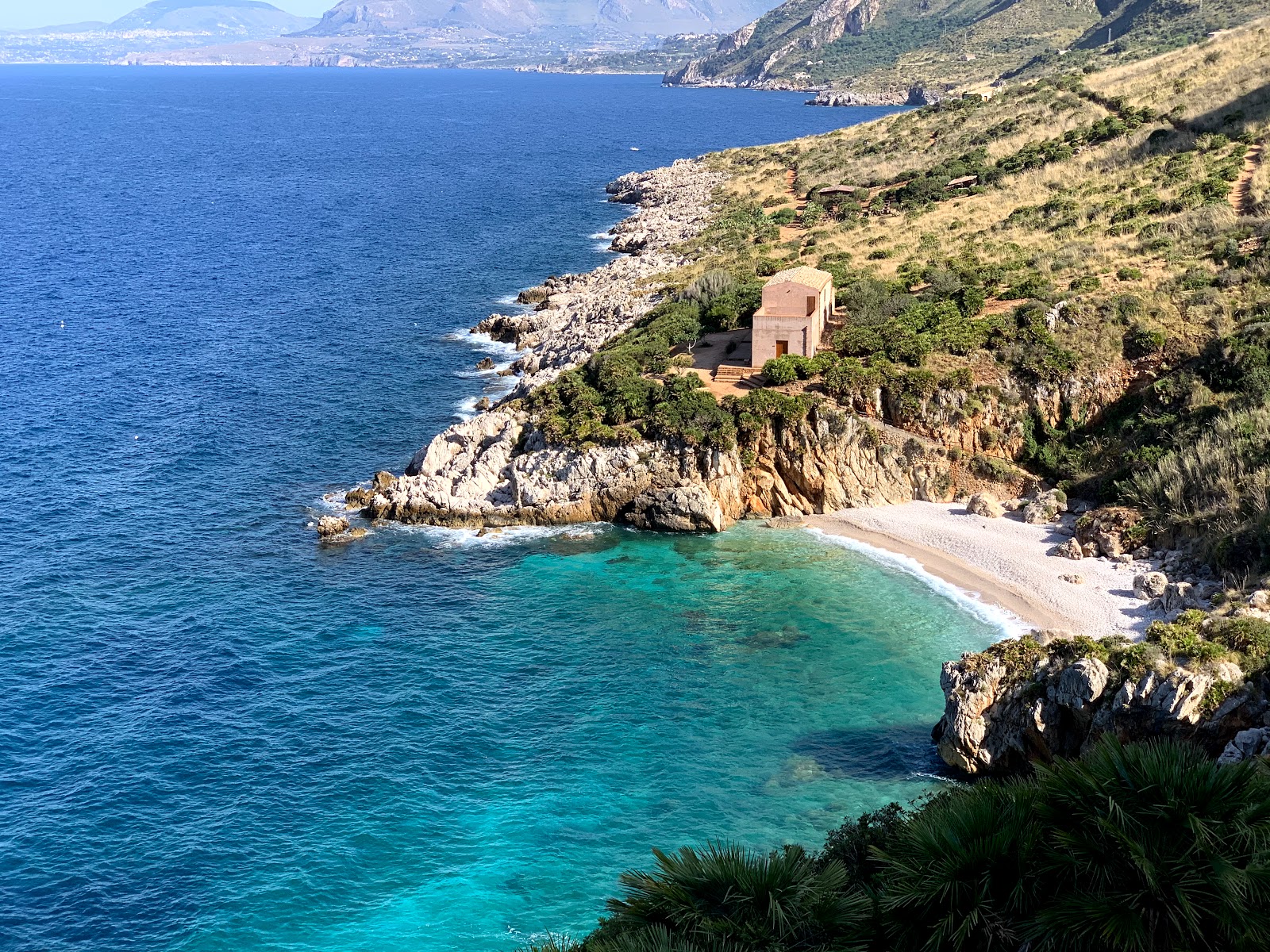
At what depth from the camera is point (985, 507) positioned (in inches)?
1885

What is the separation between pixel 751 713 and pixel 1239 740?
1460 cm

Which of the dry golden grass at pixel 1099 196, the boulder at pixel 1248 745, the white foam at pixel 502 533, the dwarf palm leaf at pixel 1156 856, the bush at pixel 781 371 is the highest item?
the dry golden grass at pixel 1099 196

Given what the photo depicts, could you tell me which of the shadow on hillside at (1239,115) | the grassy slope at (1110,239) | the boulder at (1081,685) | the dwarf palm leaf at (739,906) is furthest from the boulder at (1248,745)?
the shadow on hillside at (1239,115)

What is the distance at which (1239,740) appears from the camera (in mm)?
26109

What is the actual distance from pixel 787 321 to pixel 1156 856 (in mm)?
43231

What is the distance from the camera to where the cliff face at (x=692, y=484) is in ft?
165

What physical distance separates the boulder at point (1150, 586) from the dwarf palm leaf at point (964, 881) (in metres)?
26.6

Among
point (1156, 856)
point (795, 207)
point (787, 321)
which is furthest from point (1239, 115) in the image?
point (1156, 856)

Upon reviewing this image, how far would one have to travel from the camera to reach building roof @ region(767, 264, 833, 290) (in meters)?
57.2

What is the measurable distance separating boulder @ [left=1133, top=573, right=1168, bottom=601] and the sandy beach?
27cm

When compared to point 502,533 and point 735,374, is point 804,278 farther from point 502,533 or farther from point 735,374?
point 502,533

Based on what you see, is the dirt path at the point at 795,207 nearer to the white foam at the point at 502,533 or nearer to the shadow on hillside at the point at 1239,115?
the shadow on hillside at the point at 1239,115

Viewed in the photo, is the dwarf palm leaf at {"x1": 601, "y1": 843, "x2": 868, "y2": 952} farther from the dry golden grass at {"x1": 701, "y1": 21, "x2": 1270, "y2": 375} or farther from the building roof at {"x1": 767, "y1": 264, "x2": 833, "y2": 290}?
the building roof at {"x1": 767, "y1": 264, "x2": 833, "y2": 290}

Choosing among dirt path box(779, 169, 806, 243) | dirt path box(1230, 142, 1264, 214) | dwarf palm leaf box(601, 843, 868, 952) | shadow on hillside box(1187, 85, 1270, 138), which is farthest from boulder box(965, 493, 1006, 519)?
dirt path box(779, 169, 806, 243)
